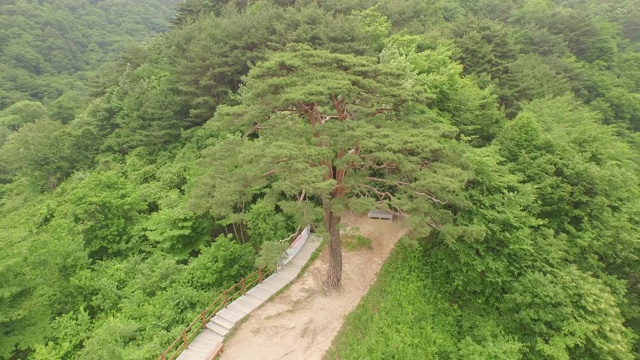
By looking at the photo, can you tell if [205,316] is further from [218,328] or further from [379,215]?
[379,215]

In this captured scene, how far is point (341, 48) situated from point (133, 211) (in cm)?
1711

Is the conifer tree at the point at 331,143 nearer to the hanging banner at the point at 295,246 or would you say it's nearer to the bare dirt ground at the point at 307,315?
the bare dirt ground at the point at 307,315

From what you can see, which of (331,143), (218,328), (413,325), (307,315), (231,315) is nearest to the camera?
(331,143)

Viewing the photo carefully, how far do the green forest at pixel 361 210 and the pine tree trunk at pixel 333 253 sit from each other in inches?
3.4

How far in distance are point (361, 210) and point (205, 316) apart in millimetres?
7123

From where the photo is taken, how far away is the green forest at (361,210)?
458 inches

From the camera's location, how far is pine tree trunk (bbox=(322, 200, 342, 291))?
1309 centimetres

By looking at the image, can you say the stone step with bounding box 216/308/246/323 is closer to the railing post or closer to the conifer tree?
the railing post

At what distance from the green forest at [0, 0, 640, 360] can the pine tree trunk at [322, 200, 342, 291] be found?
0.09 metres

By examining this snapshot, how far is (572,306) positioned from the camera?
13.0 m

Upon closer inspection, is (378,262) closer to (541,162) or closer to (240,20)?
(541,162)

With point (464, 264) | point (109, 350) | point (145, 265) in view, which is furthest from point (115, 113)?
point (464, 264)

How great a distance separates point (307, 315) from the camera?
13.1m

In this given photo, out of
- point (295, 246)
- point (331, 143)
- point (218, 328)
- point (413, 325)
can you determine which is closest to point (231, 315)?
point (218, 328)
